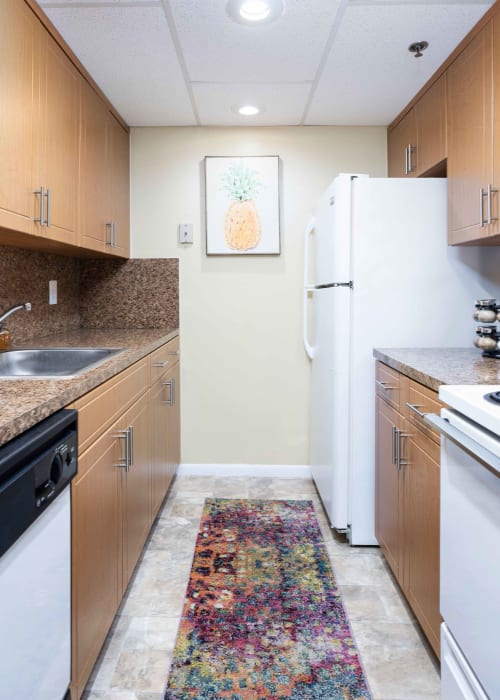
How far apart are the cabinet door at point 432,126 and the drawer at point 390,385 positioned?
3.29 feet

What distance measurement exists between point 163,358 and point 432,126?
171cm

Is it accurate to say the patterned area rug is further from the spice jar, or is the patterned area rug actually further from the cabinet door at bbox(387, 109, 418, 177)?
the cabinet door at bbox(387, 109, 418, 177)

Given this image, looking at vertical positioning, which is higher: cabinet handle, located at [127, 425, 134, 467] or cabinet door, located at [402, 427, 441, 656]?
cabinet handle, located at [127, 425, 134, 467]

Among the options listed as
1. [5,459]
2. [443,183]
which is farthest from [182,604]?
[443,183]

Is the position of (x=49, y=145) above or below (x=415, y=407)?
above

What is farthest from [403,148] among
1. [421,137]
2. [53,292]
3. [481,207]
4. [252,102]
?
[53,292]

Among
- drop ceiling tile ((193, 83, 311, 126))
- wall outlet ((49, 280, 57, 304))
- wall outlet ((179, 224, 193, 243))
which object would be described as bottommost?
wall outlet ((49, 280, 57, 304))

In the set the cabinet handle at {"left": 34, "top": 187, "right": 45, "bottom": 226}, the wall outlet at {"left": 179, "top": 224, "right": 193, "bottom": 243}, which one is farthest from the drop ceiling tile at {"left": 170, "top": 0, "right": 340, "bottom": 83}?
the wall outlet at {"left": 179, "top": 224, "right": 193, "bottom": 243}

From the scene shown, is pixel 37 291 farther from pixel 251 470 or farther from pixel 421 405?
pixel 421 405

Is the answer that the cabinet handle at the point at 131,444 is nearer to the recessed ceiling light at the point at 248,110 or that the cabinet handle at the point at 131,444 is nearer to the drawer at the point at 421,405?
the drawer at the point at 421,405

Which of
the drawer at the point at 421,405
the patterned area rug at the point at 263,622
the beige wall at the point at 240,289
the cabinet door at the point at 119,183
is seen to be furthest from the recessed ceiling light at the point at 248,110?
the patterned area rug at the point at 263,622

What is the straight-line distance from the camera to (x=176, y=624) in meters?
1.83

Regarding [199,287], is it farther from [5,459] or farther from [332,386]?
[5,459]

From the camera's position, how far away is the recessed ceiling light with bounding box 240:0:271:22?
187cm
